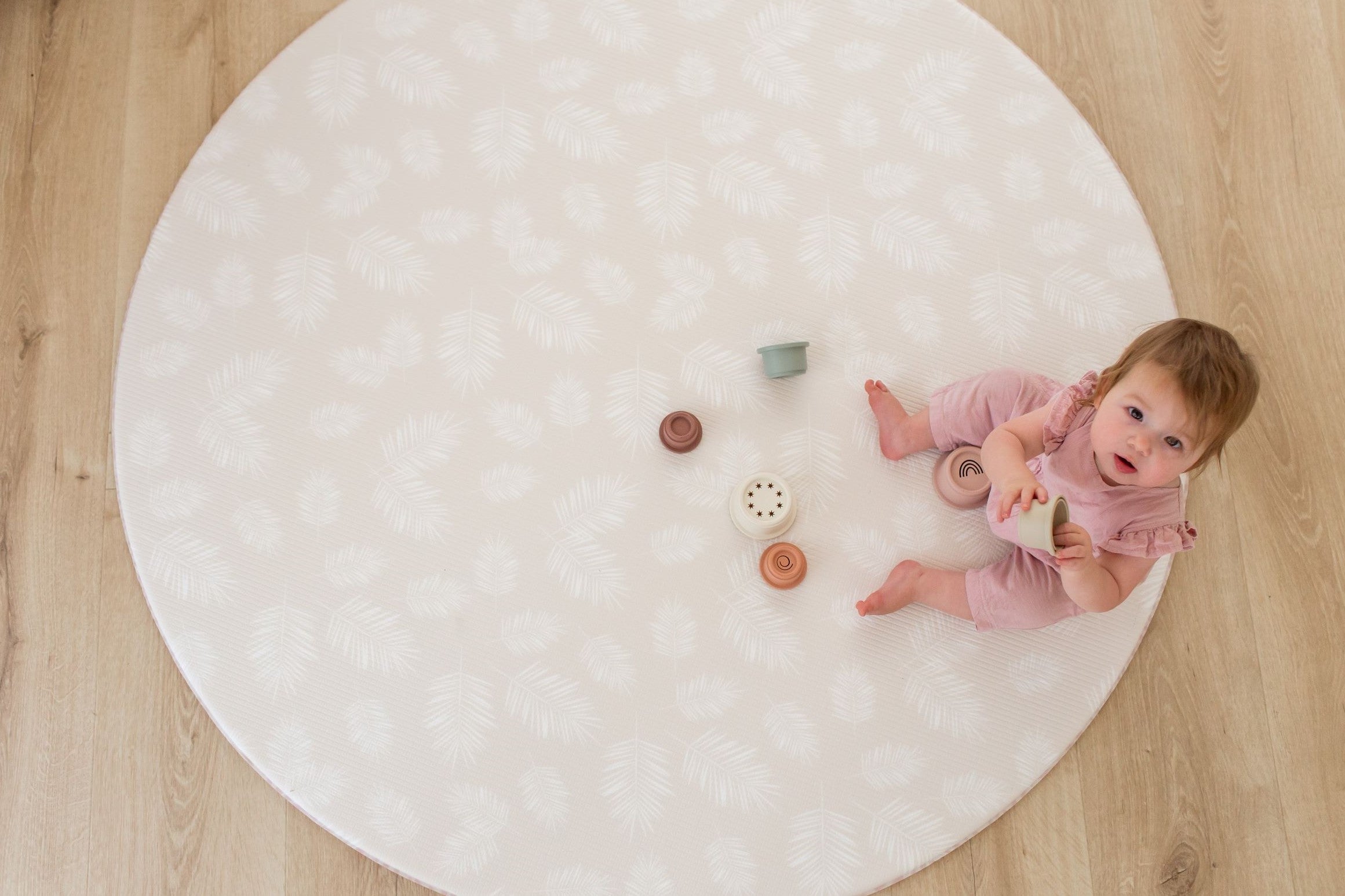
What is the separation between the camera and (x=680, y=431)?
0.98 m

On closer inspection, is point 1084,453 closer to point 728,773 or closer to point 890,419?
point 890,419

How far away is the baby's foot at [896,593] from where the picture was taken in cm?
96

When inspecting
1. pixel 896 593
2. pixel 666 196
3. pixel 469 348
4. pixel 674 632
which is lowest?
pixel 674 632

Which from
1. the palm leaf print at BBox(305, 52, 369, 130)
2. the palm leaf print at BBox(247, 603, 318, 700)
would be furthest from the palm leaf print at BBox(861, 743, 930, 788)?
the palm leaf print at BBox(305, 52, 369, 130)

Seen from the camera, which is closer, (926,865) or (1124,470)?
(1124,470)

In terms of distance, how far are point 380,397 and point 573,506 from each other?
0.24 metres

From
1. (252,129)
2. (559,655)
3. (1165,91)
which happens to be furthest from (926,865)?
(252,129)

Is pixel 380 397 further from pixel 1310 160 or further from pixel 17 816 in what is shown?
pixel 1310 160

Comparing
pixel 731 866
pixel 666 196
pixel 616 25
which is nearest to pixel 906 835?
pixel 731 866

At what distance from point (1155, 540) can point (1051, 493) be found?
93 millimetres

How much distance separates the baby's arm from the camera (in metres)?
0.78

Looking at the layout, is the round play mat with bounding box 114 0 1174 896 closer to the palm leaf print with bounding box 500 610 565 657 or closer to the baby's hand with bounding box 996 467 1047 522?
the palm leaf print with bounding box 500 610 565 657

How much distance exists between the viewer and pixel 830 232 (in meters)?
1.05

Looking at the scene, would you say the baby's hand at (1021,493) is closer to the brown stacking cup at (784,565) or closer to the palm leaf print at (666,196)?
the brown stacking cup at (784,565)
